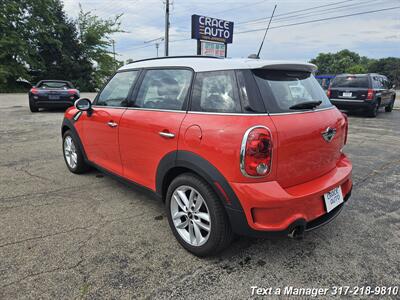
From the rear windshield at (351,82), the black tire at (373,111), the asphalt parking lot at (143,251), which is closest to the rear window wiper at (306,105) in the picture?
the asphalt parking lot at (143,251)

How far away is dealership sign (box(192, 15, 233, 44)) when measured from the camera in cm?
1440

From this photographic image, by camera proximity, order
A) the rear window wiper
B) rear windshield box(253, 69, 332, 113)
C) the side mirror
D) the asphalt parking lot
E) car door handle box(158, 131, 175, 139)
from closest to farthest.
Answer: the asphalt parking lot < rear windshield box(253, 69, 332, 113) < the rear window wiper < car door handle box(158, 131, 175, 139) < the side mirror

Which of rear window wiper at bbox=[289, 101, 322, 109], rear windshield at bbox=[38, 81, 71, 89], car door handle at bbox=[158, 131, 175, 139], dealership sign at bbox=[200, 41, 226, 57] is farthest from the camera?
dealership sign at bbox=[200, 41, 226, 57]

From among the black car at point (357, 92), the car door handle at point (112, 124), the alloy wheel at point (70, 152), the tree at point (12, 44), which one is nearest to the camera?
the car door handle at point (112, 124)

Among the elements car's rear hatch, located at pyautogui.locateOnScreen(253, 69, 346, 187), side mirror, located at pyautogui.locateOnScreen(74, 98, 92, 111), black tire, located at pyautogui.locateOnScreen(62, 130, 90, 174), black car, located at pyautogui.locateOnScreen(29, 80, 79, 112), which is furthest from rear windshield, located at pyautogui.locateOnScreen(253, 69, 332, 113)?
black car, located at pyautogui.locateOnScreen(29, 80, 79, 112)

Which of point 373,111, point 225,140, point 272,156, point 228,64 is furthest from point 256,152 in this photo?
point 373,111

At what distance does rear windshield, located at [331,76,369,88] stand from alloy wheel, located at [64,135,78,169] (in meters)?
10.8

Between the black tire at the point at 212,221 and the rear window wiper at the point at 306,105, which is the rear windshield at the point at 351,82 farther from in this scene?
the black tire at the point at 212,221

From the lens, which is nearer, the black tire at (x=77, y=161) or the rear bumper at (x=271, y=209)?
the rear bumper at (x=271, y=209)

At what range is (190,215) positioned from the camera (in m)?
2.49

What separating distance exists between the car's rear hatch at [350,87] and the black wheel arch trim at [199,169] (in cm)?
1113

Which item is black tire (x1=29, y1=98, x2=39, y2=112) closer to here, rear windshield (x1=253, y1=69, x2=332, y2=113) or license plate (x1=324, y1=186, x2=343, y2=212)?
rear windshield (x1=253, y1=69, x2=332, y2=113)

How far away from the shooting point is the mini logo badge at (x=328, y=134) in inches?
95.6

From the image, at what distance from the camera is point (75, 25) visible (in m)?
31.7
